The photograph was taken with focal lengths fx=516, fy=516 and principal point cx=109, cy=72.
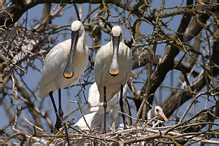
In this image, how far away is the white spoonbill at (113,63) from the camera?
7.70 metres

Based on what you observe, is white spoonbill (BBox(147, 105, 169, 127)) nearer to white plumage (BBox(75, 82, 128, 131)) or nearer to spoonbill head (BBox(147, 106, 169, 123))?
spoonbill head (BBox(147, 106, 169, 123))

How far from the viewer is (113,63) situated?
7.65m

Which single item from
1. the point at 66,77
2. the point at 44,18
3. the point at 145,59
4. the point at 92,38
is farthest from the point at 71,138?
the point at 44,18

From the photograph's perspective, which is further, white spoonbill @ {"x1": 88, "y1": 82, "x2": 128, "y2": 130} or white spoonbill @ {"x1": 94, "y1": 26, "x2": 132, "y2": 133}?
white spoonbill @ {"x1": 88, "y1": 82, "x2": 128, "y2": 130}

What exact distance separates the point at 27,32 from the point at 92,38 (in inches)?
67.3

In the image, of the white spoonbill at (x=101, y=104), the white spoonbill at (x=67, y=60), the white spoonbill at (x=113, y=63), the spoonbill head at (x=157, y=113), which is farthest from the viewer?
the spoonbill head at (x=157, y=113)

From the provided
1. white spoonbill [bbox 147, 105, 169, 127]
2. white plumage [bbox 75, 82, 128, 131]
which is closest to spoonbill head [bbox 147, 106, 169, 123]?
white spoonbill [bbox 147, 105, 169, 127]

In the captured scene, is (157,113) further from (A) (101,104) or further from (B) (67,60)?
(B) (67,60)

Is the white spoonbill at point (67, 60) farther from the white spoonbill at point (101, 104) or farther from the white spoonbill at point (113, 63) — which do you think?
the white spoonbill at point (101, 104)

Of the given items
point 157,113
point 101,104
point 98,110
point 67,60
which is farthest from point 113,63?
point 157,113

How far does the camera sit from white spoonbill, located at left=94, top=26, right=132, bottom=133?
7.70 m

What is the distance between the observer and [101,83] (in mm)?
8266

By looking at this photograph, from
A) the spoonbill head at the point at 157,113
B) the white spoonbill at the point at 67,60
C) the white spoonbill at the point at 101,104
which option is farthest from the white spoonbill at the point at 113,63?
the spoonbill head at the point at 157,113

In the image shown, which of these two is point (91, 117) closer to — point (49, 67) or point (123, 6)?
point (49, 67)
